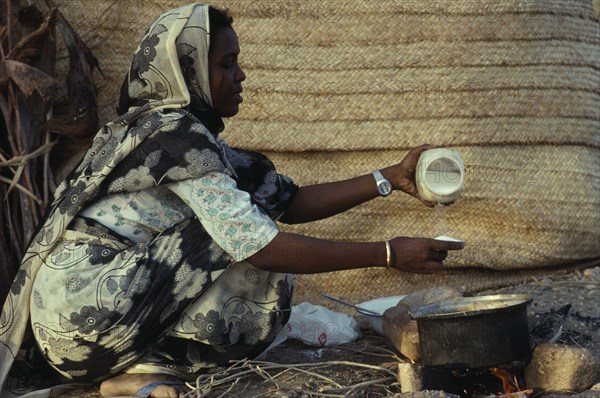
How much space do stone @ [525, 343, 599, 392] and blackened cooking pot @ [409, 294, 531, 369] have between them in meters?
0.06

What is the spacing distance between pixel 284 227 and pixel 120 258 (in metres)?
1.47

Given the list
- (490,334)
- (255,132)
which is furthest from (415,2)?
(490,334)

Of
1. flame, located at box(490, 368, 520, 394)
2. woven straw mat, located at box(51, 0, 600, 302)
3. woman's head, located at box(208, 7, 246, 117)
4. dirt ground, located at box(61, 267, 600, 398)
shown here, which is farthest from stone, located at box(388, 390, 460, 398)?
woven straw mat, located at box(51, 0, 600, 302)

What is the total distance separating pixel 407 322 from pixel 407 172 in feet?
1.62

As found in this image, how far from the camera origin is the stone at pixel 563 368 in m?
2.72

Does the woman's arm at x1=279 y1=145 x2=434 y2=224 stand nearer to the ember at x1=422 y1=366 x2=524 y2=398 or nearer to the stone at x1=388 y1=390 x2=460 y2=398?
the ember at x1=422 y1=366 x2=524 y2=398

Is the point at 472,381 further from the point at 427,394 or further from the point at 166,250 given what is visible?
the point at 166,250

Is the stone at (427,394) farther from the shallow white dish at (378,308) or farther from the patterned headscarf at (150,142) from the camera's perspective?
the shallow white dish at (378,308)

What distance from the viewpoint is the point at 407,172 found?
3.18m

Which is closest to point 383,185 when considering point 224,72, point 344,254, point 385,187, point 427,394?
point 385,187

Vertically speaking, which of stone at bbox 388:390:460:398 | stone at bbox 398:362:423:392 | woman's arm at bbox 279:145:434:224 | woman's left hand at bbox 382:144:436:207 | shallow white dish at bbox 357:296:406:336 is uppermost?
woman's left hand at bbox 382:144:436:207

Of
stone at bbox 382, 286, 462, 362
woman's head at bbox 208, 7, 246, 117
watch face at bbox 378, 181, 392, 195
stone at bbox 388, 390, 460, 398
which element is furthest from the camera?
watch face at bbox 378, 181, 392, 195

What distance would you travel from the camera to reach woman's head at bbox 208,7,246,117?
2.97 m

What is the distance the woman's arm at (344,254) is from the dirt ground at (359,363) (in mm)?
373
